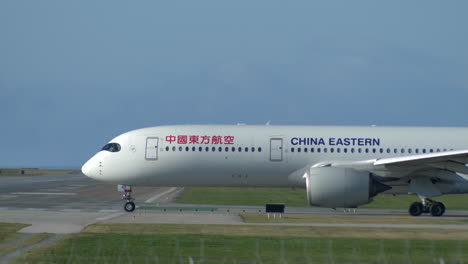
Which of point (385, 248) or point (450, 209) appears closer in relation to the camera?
point (385, 248)

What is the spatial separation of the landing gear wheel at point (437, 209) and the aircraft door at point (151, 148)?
43.9 feet

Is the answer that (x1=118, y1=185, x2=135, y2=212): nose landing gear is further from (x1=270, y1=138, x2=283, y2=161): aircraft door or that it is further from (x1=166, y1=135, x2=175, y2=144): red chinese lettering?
(x1=270, y1=138, x2=283, y2=161): aircraft door

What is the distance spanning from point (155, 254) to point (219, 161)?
15.1m

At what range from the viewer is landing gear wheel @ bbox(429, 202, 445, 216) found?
31625 mm

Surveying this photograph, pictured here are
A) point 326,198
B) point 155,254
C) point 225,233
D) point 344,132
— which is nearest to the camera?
point 155,254

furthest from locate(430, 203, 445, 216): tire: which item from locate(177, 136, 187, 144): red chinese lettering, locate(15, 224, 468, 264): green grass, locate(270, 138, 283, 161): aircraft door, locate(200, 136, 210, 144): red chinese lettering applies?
→ locate(177, 136, 187, 144): red chinese lettering

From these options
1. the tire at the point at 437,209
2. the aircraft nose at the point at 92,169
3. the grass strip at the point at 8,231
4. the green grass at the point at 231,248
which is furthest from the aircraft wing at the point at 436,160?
the grass strip at the point at 8,231

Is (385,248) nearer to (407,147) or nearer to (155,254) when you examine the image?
(155,254)

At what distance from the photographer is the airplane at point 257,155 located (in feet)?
105

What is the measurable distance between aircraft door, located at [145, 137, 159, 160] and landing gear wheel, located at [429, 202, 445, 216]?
13.4 metres

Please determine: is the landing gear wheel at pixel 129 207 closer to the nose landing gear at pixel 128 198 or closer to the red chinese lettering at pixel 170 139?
the nose landing gear at pixel 128 198

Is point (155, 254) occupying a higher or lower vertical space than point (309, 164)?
lower

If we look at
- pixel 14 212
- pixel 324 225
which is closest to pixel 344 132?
pixel 324 225

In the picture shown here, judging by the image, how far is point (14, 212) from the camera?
31.2m
